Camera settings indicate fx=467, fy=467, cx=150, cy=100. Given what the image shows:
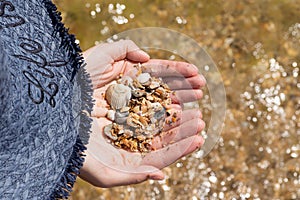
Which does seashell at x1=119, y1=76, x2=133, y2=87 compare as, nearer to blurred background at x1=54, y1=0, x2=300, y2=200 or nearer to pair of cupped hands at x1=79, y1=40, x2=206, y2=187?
pair of cupped hands at x1=79, y1=40, x2=206, y2=187

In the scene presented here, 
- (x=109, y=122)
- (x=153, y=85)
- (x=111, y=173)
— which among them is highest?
(x=153, y=85)

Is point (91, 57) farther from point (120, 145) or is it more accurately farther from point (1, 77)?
point (1, 77)

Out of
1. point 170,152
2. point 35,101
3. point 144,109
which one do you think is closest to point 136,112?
point 144,109

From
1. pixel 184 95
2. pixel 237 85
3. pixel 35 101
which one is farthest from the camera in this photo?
pixel 237 85

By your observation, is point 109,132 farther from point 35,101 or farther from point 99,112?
point 35,101

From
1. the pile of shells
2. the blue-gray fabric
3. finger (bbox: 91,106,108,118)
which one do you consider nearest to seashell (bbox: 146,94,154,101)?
the pile of shells

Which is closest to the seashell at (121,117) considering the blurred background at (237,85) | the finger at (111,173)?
the finger at (111,173)

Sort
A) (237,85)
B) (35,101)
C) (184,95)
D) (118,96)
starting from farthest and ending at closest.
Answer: (237,85)
(184,95)
(118,96)
(35,101)

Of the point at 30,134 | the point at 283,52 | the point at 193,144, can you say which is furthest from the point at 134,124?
the point at 283,52

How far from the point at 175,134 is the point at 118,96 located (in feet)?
0.56

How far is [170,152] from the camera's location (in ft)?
3.60

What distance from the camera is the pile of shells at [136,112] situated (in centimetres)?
103

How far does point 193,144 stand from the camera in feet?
3.70

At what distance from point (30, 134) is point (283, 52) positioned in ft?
3.49
